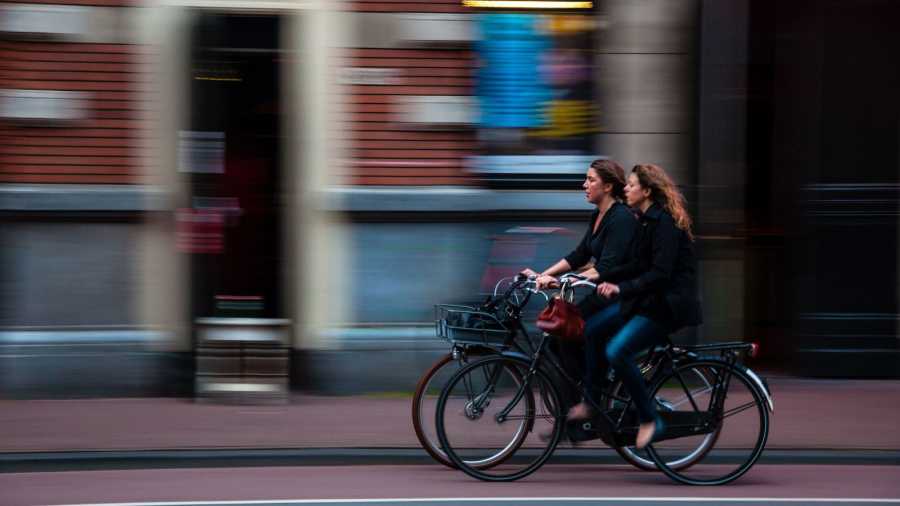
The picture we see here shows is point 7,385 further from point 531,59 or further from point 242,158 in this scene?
point 531,59

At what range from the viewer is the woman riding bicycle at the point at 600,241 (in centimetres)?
630

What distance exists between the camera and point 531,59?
29.7 ft

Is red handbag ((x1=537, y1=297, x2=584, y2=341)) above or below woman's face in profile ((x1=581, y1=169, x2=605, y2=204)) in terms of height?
below

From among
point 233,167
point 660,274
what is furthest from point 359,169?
point 660,274

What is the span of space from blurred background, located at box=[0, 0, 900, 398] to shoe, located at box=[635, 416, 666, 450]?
2879mm

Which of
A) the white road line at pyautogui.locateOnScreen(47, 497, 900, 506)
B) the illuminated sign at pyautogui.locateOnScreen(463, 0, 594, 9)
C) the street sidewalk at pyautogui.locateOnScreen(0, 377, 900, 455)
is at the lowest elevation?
the white road line at pyautogui.locateOnScreen(47, 497, 900, 506)

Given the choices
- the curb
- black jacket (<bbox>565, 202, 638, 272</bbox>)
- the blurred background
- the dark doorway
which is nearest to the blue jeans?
black jacket (<bbox>565, 202, 638, 272</bbox>)

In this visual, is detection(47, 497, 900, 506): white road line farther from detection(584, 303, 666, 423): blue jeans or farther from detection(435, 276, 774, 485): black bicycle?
detection(584, 303, 666, 423): blue jeans

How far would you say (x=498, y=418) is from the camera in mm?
6414

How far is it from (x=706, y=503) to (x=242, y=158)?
467cm

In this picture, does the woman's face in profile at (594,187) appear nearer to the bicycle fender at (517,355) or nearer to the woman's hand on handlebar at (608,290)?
the woman's hand on handlebar at (608,290)

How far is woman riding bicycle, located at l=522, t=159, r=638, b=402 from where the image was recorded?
630cm

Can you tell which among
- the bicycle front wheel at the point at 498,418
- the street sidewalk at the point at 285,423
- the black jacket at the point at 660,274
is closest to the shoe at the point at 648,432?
the bicycle front wheel at the point at 498,418

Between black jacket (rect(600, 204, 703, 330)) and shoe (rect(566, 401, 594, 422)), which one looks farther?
shoe (rect(566, 401, 594, 422))
